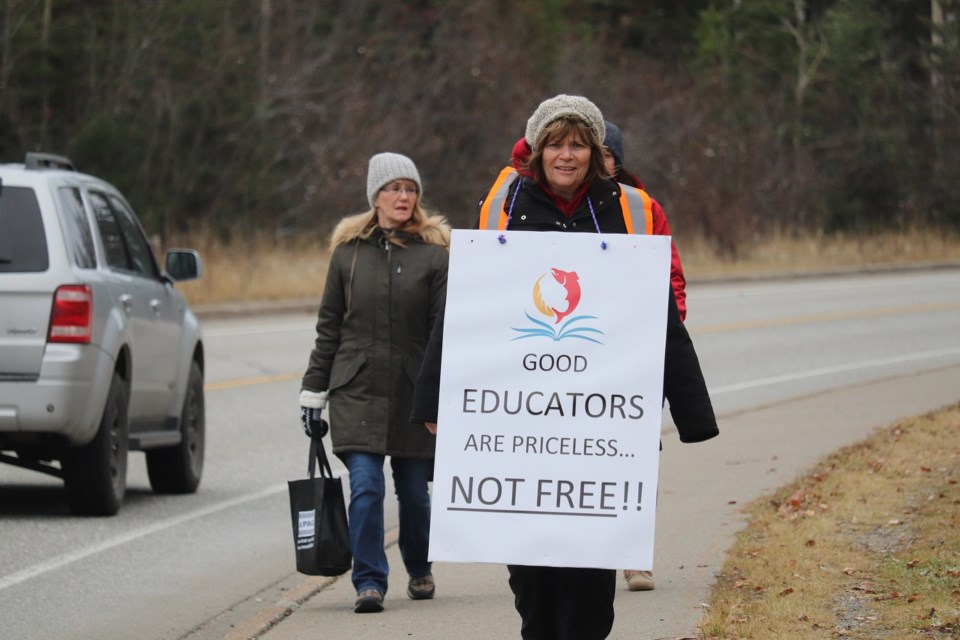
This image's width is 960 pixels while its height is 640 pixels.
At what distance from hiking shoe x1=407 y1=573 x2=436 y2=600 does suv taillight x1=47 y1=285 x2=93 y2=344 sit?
9.93 feet

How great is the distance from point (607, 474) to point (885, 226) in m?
44.7

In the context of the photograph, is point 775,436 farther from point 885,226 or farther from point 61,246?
point 885,226

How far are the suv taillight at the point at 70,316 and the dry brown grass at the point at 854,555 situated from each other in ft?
12.3

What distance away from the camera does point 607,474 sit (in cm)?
514

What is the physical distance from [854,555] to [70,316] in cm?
449

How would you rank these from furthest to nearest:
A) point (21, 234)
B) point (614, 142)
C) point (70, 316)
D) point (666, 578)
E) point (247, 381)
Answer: point (247, 381) → point (21, 234) → point (70, 316) → point (666, 578) → point (614, 142)

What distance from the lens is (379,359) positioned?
24.7 feet

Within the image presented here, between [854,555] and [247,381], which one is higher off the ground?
[854,555]

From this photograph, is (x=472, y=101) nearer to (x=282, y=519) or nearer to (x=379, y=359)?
(x=282, y=519)

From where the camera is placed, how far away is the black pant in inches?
210

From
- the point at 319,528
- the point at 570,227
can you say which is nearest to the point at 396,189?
the point at 319,528

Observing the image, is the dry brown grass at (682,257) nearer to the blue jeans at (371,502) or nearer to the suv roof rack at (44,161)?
the suv roof rack at (44,161)

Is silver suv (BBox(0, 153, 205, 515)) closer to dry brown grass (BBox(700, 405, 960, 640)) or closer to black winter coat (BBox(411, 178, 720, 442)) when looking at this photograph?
dry brown grass (BBox(700, 405, 960, 640))

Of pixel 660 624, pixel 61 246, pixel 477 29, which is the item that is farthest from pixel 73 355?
pixel 477 29
